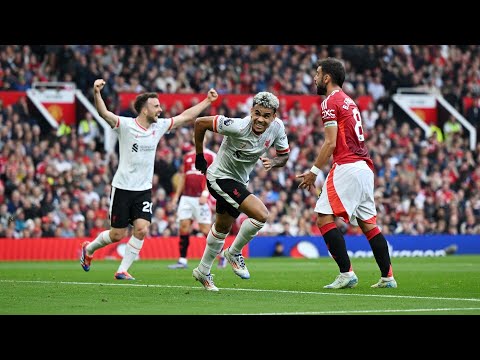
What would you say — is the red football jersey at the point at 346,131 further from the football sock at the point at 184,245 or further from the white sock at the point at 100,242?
the football sock at the point at 184,245

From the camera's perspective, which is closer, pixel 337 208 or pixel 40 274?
pixel 337 208

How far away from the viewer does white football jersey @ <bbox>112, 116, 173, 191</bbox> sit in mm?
13898

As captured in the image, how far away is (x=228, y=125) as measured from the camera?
1120cm

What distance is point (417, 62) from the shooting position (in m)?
33.9

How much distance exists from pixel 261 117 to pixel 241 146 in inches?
18.5

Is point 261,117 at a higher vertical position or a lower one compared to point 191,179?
higher

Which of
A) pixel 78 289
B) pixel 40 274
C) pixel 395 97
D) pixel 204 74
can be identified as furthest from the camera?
pixel 395 97

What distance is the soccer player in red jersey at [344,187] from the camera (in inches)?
463

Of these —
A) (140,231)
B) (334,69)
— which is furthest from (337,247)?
(140,231)

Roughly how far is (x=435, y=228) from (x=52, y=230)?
11.1 m

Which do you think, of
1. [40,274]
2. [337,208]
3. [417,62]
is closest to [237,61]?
[417,62]

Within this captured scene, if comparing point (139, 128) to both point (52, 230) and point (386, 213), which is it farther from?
point (386, 213)

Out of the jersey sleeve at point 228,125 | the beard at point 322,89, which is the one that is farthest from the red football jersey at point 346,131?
the jersey sleeve at point 228,125

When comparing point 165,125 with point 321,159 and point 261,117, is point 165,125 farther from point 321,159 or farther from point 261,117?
point 321,159
